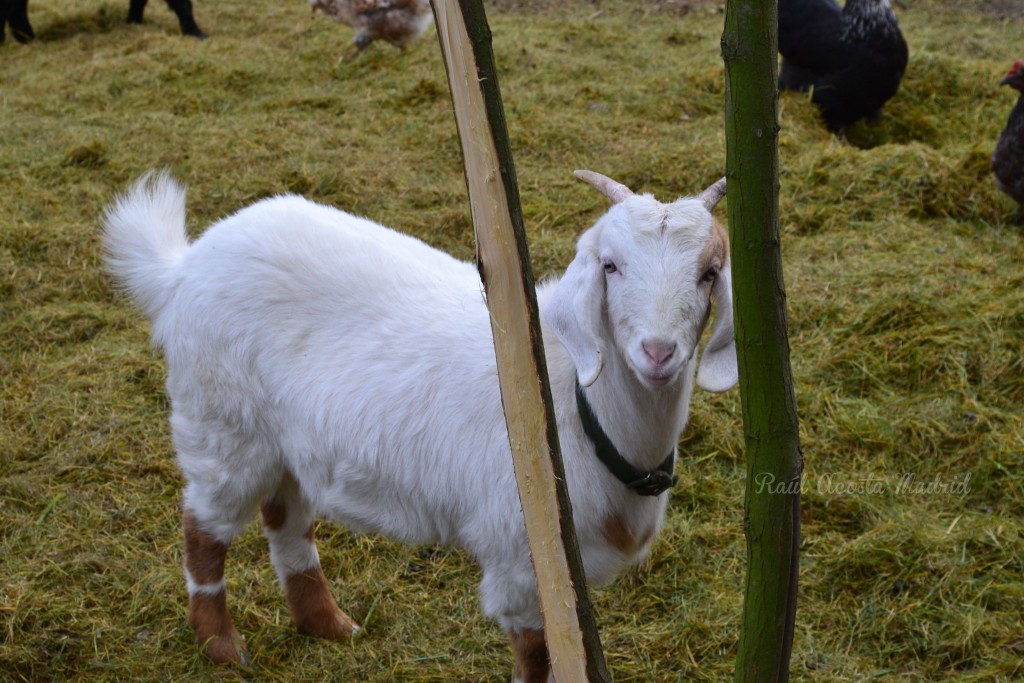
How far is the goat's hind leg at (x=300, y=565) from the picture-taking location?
10.4 feet

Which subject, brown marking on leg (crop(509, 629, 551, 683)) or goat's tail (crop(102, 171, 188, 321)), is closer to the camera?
brown marking on leg (crop(509, 629, 551, 683))

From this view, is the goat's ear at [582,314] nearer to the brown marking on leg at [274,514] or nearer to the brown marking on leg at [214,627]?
the brown marking on leg at [274,514]

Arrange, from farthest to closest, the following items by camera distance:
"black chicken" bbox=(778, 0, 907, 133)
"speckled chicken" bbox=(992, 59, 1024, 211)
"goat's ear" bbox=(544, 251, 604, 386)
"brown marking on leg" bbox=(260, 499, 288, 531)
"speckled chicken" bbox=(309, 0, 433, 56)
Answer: "speckled chicken" bbox=(309, 0, 433, 56) → "black chicken" bbox=(778, 0, 907, 133) → "speckled chicken" bbox=(992, 59, 1024, 211) → "brown marking on leg" bbox=(260, 499, 288, 531) → "goat's ear" bbox=(544, 251, 604, 386)

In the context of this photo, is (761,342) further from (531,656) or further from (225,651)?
(225,651)

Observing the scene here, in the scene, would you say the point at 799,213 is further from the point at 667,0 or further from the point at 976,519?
the point at 667,0

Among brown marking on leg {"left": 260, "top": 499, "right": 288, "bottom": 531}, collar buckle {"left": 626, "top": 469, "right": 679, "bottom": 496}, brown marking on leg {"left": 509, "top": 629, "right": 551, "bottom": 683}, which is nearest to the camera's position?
collar buckle {"left": 626, "top": 469, "right": 679, "bottom": 496}

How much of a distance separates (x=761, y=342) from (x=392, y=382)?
133 cm

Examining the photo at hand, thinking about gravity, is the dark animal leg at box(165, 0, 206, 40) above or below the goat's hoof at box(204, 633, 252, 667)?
above

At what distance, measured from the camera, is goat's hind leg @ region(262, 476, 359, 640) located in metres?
3.16

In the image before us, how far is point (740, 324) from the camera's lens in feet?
5.24

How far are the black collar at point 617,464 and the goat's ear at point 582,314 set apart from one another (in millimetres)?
217

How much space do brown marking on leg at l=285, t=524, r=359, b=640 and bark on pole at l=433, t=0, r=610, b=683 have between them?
5.04 feet

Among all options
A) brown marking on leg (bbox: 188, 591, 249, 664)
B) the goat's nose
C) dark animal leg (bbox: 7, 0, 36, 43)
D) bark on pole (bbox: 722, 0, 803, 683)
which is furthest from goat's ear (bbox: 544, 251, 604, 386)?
dark animal leg (bbox: 7, 0, 36, 43)

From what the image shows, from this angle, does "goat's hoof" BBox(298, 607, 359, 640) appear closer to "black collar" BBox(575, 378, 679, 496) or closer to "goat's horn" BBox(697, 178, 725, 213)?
"black collar" BBox(575, 378, 679, 496)
